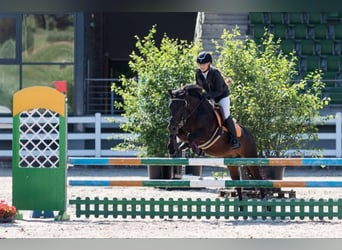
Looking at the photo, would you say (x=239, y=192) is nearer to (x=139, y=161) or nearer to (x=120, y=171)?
(x=139, y=161)

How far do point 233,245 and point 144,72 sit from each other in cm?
891

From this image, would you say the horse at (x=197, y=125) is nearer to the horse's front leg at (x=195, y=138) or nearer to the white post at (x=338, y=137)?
the horse's front leg at (x=195, y=138)

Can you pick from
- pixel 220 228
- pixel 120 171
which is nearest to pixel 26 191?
pixel 220 228

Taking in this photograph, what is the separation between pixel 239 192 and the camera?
8297mm

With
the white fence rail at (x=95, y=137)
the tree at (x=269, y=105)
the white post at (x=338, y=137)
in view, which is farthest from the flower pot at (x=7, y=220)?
the white post at (x=338, y=137)

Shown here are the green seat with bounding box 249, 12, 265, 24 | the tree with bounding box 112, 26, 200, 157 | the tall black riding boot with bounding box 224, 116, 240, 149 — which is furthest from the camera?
the green seat with bounding box 249, 12, 265, 24

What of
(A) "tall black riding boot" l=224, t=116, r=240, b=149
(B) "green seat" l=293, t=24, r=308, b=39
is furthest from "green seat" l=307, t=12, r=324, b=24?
(A) "tall black riding boot" l=224, t=116, r=240, b=149

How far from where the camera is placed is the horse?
25.6 ft

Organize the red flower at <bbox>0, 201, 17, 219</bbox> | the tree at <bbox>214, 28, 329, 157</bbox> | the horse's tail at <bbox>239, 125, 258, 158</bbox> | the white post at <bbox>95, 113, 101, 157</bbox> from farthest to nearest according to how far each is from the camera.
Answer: the white post at <bbox>95, 113, 101, 157</bbox>, the tree at <bbox>214, 28, 329, 157</bbox>, the horse's tail at <bbox>239, 125, 258, 158</bbox>, the red flower at <bbox>0, 201, 17, 219</bbox>

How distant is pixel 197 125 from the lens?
798cm

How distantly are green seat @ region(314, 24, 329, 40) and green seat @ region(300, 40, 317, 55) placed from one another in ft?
1.10

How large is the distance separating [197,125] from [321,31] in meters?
13.7

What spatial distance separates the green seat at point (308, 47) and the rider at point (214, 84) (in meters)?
12.8

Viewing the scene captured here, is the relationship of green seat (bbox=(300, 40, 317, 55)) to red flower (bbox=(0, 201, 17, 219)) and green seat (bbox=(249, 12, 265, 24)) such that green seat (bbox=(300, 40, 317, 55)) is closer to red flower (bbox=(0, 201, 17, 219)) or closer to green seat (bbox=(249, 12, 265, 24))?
green seat (bbox=(249, 12, 265, 24))
